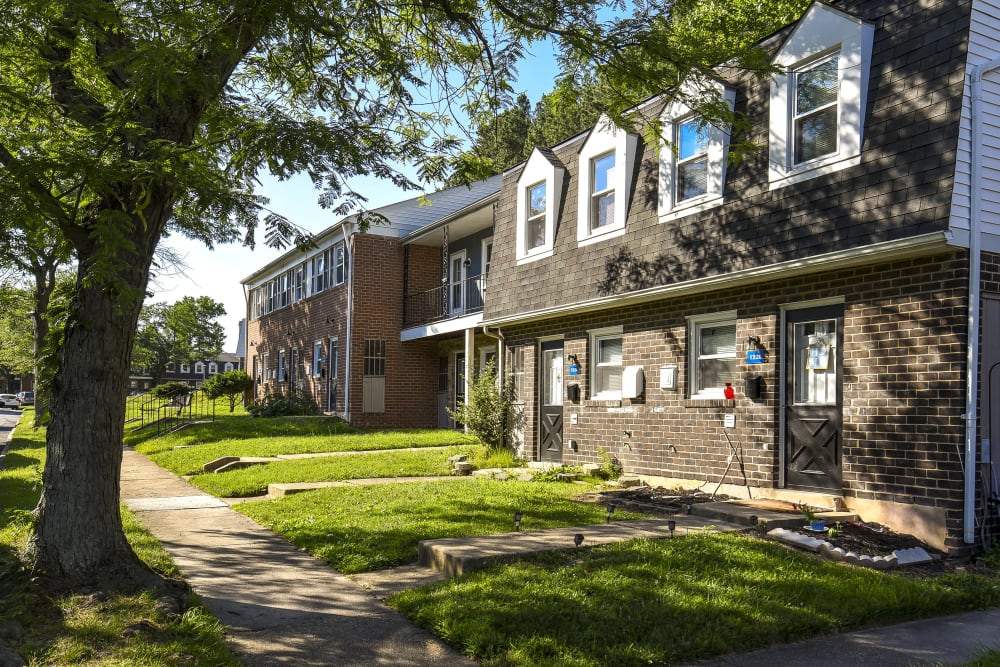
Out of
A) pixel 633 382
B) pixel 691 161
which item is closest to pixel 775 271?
pixel 691 161

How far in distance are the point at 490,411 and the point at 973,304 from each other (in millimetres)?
9430

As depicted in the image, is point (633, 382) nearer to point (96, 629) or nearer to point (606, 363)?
point (606, 363)

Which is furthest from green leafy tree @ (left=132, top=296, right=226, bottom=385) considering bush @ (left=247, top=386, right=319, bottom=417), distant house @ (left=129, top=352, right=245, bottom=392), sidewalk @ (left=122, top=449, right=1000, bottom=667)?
sidewalk @ (left=122, top=449, right=1000, bottom=667)

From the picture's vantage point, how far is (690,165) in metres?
11.0

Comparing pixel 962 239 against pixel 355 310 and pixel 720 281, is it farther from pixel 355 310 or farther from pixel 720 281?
pixel 355 310

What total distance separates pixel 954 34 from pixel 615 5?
341 centimetres

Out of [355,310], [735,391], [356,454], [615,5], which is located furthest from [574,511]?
[355,310]

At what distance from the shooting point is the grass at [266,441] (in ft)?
52.5

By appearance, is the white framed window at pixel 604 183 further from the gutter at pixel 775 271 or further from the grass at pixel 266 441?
the grass at pixel 266 441

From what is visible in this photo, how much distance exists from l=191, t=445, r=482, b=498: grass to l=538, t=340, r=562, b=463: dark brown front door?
1.62 m

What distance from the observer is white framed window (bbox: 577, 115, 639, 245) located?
39.5ft

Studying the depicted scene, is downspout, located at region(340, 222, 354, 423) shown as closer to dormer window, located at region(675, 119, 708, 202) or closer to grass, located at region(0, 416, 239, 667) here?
dormer window, located at region(675, 119, 708, 202)

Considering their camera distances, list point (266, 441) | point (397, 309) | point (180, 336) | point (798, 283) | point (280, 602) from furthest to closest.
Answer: point (180, 336) → point (397, 309) → point (266, 441) → point (798, 283) → point (280, 602)

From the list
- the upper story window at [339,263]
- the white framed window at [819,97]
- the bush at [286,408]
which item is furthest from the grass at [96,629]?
the bush at [286,408]
